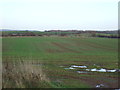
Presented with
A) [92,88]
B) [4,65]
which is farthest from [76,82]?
[4,65]

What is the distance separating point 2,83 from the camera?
8.02 meters

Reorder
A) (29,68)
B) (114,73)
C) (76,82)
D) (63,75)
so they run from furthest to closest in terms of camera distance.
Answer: (114,73), (63,75), (76,82), (29,68)

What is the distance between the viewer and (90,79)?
1114 cm

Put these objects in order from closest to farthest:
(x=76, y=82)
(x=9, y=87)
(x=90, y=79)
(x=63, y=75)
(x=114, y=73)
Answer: (x=9, y=87) → (x=76, y=82) → (x=90, y=79) → (x=63, y=75) → (x=114, y=73)

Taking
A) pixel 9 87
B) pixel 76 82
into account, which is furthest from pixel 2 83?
pixel 76 82

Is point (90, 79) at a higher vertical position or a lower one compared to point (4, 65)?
lower

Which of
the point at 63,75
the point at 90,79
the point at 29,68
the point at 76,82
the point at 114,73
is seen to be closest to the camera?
the point at 29,68

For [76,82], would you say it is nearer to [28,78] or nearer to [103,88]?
[103,88]

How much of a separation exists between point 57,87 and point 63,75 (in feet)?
9.64

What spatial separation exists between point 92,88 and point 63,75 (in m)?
2.85

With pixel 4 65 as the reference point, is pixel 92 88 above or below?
below

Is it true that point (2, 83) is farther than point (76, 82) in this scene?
No

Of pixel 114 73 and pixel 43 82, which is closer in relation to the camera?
pixel 43 82

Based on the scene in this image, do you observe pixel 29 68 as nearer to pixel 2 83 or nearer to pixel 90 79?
pixel 2 83
